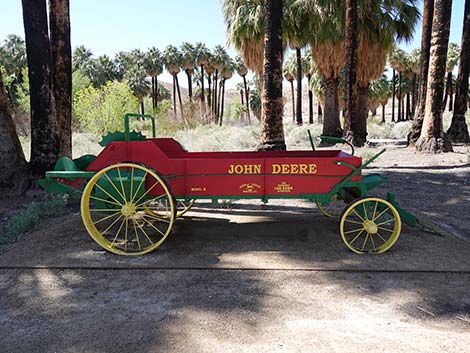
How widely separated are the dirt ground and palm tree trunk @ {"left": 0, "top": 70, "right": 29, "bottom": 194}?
4.97 ft

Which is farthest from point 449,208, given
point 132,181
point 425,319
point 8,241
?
point 8,241

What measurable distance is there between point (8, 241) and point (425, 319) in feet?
15.5

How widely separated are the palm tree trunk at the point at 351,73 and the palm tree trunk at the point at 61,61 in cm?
1097

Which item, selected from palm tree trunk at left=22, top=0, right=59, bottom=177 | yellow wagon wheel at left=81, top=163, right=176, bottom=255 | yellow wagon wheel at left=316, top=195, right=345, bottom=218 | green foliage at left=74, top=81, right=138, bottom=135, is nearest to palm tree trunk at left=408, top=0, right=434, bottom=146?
yellow wagon wheel at left=316, top=195, right=345, bottom=218

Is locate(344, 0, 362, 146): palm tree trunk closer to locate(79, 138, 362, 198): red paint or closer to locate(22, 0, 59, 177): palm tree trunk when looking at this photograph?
locate(22, 0, 59, 177): palm tree trunk

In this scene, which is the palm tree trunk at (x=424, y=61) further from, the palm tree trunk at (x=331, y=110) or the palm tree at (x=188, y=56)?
the palm tree at (x=188, y=56)

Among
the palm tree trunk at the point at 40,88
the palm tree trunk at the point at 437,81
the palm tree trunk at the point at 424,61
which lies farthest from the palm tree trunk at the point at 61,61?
the palm tree trunk at the point at 424,61

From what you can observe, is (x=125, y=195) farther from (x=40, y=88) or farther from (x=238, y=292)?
(x=40, y=88)

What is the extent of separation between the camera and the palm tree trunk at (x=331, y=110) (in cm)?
2017

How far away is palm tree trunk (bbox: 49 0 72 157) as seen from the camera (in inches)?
312

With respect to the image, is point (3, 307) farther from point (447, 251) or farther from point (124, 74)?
point (124, 74)

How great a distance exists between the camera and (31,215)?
5.59m

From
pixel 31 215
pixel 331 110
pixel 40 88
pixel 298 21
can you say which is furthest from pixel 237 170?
pixel 298 21

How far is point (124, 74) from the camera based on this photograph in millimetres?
55875
